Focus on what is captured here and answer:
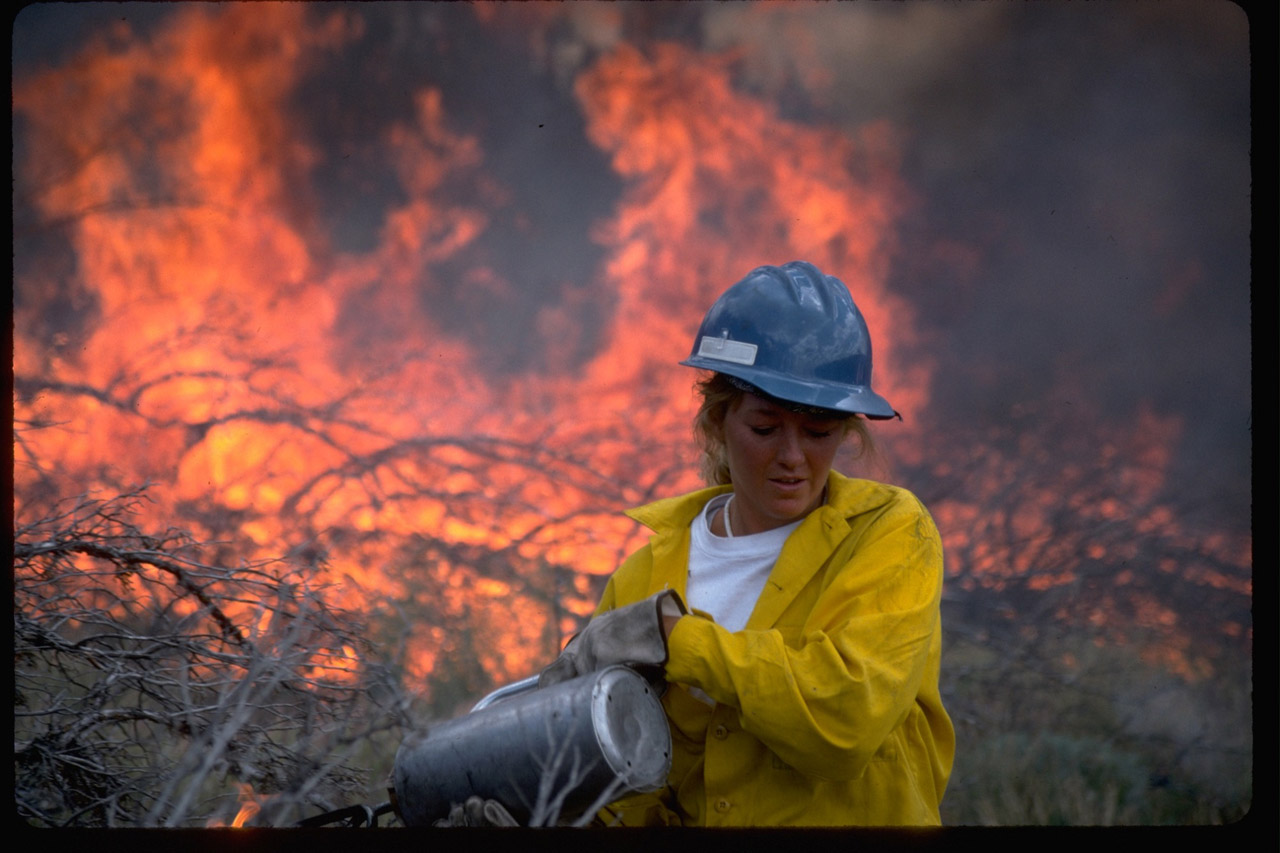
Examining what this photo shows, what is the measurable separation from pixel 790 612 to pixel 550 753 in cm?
58

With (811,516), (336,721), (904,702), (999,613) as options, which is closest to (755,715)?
(904,702)

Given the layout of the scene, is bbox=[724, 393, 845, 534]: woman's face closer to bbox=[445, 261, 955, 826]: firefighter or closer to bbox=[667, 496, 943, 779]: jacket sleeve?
bbox=[445, 261, 955, 826]: firefighter

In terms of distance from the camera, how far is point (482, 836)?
80.4 inches

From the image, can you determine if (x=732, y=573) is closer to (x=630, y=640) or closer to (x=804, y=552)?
(x=804, y=552)

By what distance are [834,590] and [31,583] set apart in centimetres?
211

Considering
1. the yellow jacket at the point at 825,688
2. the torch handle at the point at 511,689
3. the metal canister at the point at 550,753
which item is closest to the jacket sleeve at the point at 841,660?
the yellow jacket at the point at 825,688

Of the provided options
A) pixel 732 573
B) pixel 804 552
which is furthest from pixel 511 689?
pixel 804 552

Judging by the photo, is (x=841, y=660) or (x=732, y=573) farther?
(x=732, y=573)

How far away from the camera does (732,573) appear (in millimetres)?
2283

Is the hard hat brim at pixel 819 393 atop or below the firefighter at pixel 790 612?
atop

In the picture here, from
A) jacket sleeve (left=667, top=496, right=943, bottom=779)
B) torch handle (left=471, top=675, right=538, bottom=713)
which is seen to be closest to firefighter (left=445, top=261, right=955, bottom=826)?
jacket sleeve (left=667, top=496, right=943, bottom=779)

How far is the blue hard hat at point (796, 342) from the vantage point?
218cm

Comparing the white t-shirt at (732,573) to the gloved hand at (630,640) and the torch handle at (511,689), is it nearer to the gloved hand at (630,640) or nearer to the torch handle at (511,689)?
the gloved hand at (630,640)

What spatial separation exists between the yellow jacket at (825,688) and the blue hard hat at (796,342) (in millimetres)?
234
